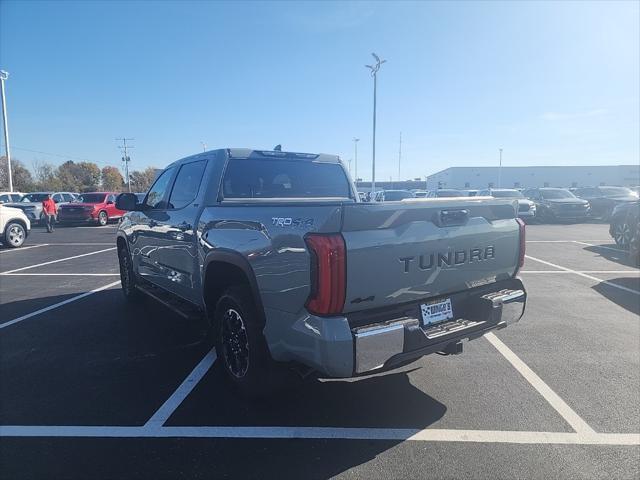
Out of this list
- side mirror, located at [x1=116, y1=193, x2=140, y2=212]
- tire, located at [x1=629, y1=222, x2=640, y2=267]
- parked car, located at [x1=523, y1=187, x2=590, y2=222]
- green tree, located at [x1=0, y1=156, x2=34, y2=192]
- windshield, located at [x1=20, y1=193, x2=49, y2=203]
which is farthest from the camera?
green tree, located at [x1=0, y1=156, x2=34, y2=192]

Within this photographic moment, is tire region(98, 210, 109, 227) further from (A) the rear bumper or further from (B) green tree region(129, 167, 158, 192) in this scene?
(B) green tree region(129, 167, 158, 192)

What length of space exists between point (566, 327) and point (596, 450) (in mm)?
2832

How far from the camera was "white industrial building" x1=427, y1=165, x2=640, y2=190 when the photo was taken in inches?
2776

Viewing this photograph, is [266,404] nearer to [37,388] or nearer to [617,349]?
[37,388]

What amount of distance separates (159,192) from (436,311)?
12.8 ft

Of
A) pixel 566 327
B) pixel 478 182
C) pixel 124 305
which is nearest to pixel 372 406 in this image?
pixel 566 327

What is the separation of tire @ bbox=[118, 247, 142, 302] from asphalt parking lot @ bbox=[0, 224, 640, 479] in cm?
78

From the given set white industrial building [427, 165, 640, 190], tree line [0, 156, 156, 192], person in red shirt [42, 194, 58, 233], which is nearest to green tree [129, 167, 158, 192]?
tree line [0, 156, 156, 192]

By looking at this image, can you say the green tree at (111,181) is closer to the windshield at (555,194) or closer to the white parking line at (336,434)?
the windshield at (555,194)

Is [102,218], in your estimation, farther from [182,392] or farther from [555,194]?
[555,194]

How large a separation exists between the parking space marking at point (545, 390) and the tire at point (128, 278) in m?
5.15

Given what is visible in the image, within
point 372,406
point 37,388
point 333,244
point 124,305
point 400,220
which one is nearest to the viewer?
point 333,244

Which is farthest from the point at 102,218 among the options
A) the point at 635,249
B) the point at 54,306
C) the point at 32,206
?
the point at 635,249

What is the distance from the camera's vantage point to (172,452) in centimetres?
279
